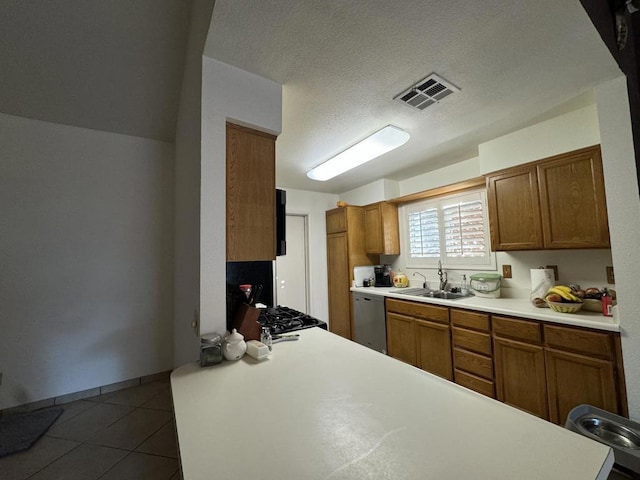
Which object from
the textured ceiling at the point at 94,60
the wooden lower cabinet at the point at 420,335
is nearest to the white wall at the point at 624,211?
the wooden lower cabinet at the point at 420,335

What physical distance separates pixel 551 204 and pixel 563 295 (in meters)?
0.72

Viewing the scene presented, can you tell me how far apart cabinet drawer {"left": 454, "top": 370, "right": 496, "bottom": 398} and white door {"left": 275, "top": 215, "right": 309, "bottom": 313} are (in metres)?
2.24

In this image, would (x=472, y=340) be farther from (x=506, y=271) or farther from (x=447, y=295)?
(x=506, y=271)

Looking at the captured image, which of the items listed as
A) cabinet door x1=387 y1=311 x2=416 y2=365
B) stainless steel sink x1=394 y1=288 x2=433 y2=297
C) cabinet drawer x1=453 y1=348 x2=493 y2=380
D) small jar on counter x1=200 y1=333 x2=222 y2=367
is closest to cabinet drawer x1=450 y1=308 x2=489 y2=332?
cabinet drawer x1=453 y1=348 x2=493 y2=380

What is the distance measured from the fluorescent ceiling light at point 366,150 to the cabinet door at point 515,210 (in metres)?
0.99

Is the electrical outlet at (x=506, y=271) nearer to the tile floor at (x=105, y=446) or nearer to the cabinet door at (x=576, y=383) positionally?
the cabinet door at (x=576, y=383)

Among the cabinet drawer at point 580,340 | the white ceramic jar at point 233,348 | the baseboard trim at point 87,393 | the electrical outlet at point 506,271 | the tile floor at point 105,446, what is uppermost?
the electrical outlet at point 506,271

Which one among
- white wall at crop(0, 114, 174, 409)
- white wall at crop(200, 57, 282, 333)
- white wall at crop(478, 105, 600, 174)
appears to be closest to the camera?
white wall at crop(200, 57, 282, 333)

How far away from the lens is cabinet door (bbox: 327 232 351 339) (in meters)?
3.68

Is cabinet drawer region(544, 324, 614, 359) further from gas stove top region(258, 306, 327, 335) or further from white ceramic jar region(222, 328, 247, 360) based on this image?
white ceramic jar region(222, 328, 247, 360)

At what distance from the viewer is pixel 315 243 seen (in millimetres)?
4086

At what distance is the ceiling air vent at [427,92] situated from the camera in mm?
1612

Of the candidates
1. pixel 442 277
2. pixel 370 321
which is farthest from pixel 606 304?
pixel 370 321

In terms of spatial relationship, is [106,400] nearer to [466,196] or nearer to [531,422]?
[531,422]
